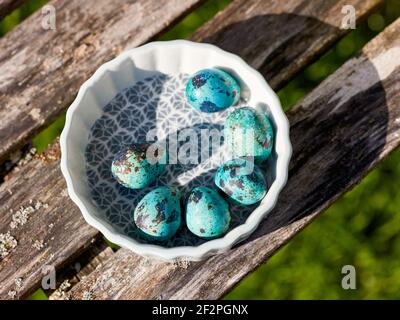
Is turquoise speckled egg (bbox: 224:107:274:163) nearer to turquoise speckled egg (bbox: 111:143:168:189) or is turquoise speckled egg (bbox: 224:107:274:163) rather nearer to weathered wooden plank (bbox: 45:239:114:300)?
turquoise speckled egg (bbox: 111:143:168:189)

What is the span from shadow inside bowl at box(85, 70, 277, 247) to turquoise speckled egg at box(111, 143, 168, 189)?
61 mm

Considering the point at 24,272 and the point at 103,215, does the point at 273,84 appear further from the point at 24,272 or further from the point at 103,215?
the point at 24,272

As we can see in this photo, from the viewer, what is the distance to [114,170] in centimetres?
153

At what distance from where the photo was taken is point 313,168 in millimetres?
1646

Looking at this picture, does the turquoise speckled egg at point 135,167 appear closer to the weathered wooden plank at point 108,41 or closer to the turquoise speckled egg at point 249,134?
the turquoise speckled egg at point 249,134

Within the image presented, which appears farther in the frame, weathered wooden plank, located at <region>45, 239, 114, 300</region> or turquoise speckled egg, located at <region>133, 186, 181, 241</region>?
weathered wooden plank, located at <region>45, 239, 114, 300</region>

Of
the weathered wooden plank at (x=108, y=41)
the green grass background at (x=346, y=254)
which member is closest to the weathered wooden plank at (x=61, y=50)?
the weathered wooden plank at (x=108, y=41)

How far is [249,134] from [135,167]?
0.99ft

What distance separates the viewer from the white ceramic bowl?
4.84 feet

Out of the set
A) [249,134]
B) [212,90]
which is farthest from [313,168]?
[212,90]

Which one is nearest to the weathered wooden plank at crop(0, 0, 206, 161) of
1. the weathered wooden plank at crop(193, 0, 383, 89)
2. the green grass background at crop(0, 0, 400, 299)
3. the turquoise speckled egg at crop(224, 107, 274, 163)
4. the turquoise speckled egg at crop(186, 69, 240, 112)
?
the weathered wooden plank at crop(193, 0, 383, 89)

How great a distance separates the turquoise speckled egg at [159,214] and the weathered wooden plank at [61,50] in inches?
17.8
